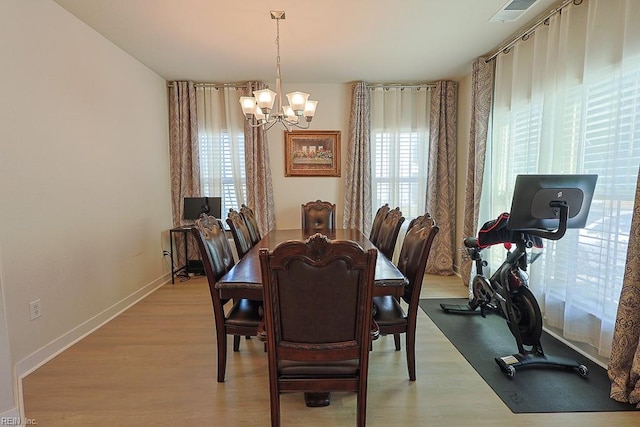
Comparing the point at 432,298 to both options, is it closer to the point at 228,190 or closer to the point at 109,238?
the point at 228,190

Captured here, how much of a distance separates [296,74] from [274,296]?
11.1 ft

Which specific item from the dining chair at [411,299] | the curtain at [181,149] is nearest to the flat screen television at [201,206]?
the curtain at [181,149]

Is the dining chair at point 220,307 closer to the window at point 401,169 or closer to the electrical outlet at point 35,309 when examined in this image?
the electrical outlet at point 35,309

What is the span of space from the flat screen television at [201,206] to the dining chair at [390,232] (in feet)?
7.59

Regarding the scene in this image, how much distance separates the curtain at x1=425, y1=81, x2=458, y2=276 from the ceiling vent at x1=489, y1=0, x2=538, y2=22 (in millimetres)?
1549

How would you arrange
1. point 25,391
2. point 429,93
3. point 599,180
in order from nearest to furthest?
point 25,391 < point 599,180 < point 429,93

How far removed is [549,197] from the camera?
1.95 metres

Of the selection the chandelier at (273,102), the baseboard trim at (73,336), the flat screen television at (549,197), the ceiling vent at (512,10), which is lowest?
the baseboard trim at (73,336)

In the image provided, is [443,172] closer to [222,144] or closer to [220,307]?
[222,144]

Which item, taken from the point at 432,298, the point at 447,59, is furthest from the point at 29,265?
the point at 447,59

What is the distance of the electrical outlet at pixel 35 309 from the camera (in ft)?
7.19

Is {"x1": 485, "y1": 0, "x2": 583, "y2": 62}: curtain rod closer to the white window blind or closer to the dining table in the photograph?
the white window blind

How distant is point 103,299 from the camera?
2.94 meters

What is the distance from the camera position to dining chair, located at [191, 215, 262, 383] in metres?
1.87
